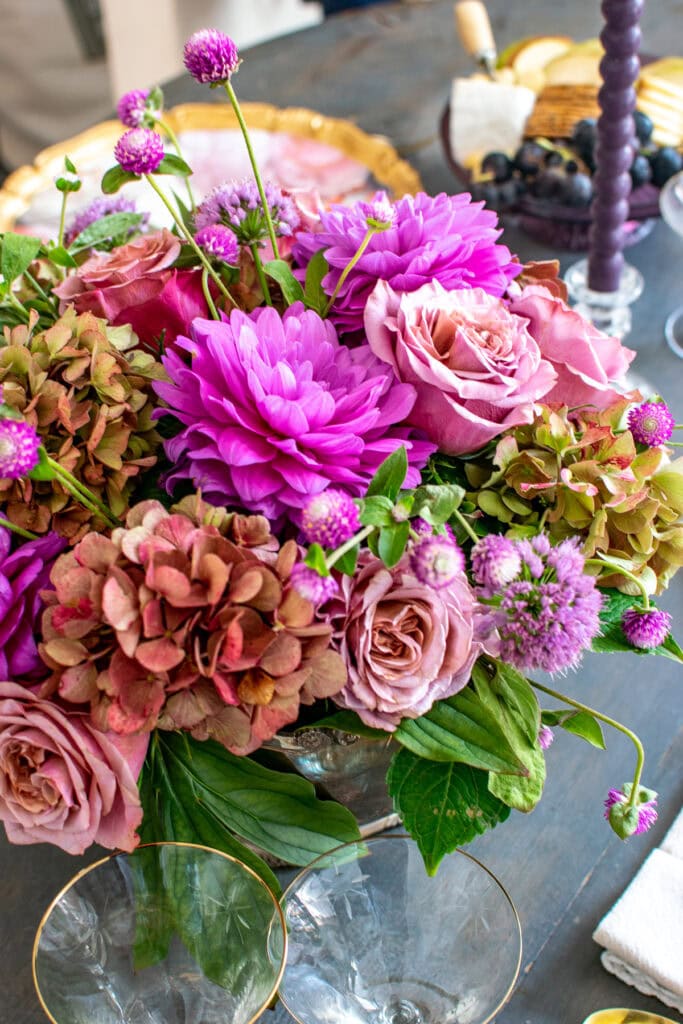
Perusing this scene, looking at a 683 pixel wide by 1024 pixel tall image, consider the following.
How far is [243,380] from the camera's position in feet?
1.24

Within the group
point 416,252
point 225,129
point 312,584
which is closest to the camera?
point 312,584

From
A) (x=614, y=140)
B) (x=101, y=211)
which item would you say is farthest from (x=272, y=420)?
(x=614, y=140)

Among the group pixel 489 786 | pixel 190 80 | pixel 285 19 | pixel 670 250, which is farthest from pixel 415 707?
pixel 285 19

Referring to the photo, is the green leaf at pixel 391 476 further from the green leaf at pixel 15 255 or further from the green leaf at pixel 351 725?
the green leaf at pixel 15 255

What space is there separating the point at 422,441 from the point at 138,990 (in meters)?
0.25

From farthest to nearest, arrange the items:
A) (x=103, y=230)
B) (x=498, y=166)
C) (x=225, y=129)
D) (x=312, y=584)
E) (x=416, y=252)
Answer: (x=225, y=129) < (x=498, y=166) < (x=103, y=230) < (x=416, y=252) < (x=312, y=584)

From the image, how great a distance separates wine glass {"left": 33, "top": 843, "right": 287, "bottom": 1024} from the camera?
1.33 ft

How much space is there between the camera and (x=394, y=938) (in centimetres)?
44

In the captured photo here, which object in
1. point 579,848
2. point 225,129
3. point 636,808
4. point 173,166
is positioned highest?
point 173,166

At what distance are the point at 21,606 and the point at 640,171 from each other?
0.62m

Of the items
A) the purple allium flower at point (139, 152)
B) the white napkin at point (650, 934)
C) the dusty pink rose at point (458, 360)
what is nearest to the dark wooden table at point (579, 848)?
the white napkin at point (650, 934)

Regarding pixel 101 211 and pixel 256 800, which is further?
pixel 101 211

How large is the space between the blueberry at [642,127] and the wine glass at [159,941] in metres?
0.66

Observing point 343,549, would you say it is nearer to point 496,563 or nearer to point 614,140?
point 496,563
